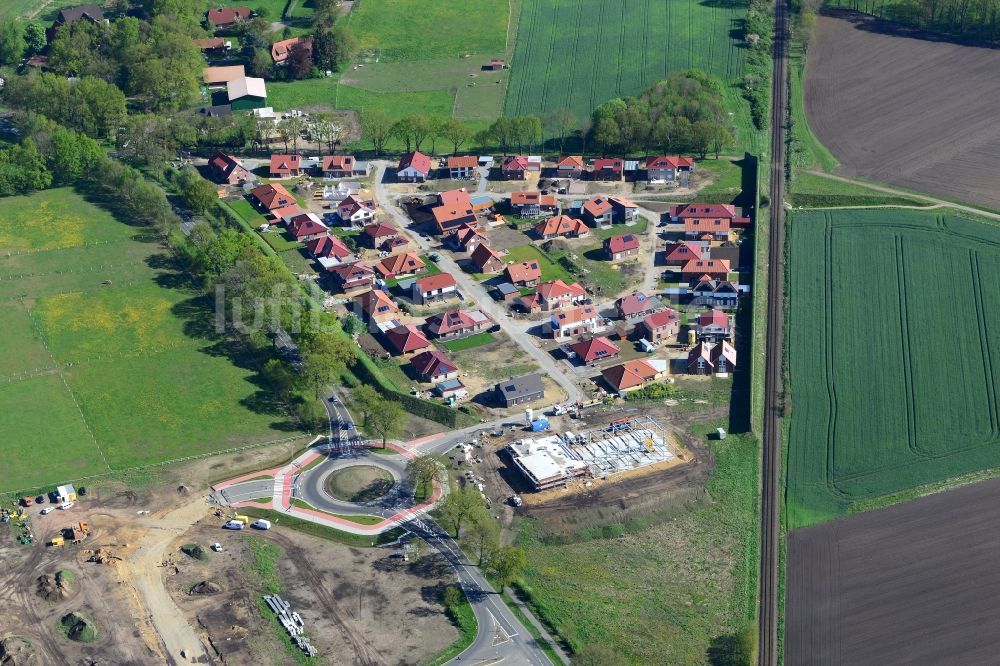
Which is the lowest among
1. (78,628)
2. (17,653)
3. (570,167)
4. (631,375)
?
(17,653)

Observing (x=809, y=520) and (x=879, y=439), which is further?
(x=879, y=439)

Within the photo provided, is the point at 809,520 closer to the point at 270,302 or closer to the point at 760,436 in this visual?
the point at 760,436

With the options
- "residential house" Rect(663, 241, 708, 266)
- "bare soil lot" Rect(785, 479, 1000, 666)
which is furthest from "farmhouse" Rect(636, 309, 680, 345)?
"bare soil lot" Rect(785, 479, 1000, 666)

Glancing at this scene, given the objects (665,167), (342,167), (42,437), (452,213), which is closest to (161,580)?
(42,437)

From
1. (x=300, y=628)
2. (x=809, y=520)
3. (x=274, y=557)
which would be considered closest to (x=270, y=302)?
(x=274, y=557)

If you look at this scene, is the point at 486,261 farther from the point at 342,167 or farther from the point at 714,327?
the point at 342,167
